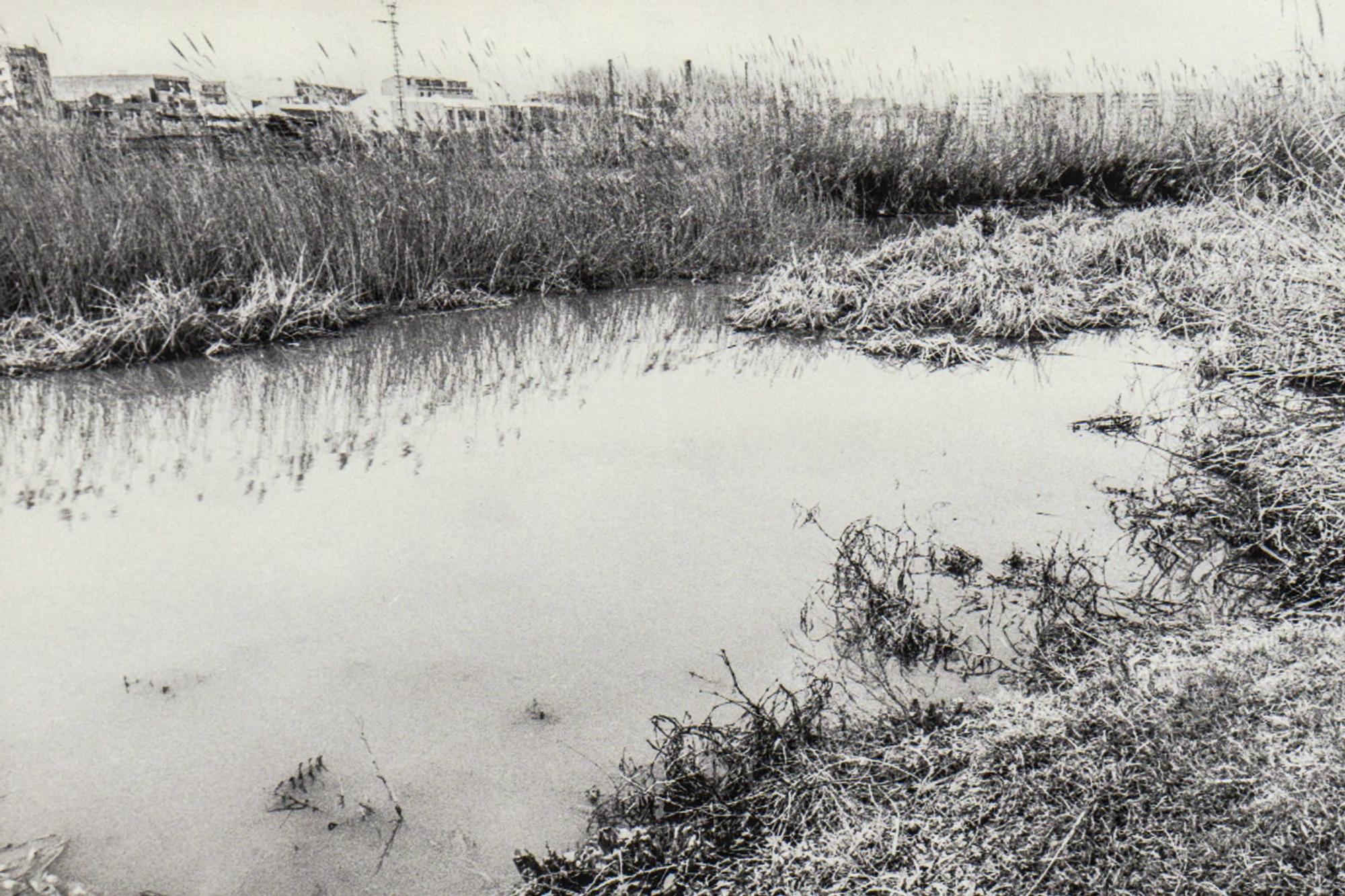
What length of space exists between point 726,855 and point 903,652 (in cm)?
85

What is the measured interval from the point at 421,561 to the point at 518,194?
4950 mm

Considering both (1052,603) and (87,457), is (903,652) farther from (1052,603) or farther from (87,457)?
(87,457)

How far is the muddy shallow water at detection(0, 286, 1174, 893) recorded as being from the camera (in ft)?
6.04

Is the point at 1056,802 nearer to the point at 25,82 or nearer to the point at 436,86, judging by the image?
the point at 25,82

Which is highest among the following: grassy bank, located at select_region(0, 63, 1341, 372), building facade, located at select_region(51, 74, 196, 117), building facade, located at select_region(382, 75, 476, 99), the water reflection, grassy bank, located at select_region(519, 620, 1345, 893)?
building facade, located at select_region(382, 75, 476, 99)

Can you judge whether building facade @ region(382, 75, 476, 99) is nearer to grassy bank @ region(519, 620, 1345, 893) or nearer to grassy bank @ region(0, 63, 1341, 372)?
grassy bank @ region(0, 63, 1341, 372)

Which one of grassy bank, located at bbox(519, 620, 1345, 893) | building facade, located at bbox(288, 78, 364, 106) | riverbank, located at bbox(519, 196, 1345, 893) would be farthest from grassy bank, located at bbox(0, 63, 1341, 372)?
grassy bank, located at bbox(519, 620, 1345, 893)

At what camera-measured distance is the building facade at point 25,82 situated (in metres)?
6.07

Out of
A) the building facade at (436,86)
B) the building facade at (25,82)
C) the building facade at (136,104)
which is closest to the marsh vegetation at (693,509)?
the building facade at (25,82)

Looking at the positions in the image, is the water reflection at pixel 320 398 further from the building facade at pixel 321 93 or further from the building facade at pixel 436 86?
the building facade at pixel 436 86

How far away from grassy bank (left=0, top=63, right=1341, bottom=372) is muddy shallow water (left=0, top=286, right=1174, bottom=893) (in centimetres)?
75

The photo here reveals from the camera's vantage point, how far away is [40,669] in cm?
227

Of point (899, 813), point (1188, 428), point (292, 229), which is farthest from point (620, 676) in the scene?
point (292, 229)

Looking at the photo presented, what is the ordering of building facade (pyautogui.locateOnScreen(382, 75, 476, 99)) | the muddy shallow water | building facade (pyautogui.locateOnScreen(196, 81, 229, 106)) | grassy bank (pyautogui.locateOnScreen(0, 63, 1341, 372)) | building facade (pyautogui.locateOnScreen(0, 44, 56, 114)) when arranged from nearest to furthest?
the muddy shallow water, grassy bank (pyautogui.locateOnScreen(0, 63, 1341, 372)), building facade (pyautogui.locateOnScreen(0, 44, 56, 114)), building facade (pyautogui.locateOnScreen(196, 81, 229, 106)), building facade (pyautogui.locateOnScreen(382, 75, 476, 99))
